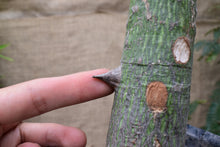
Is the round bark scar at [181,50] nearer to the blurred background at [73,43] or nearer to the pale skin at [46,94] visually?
the pale skin at [46,94]

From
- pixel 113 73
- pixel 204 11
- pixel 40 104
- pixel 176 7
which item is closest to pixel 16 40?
pixel 40 104

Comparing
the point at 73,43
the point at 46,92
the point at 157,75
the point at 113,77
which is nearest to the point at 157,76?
the point at 157,75

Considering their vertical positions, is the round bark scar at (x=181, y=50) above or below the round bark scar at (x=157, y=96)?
above

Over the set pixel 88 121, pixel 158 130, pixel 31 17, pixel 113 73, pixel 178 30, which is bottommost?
pixel 88 121

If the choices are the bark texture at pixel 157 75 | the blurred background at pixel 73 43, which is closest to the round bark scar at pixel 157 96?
the bark texture at pixel 157 75

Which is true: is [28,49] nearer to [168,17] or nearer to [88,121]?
[88,121]

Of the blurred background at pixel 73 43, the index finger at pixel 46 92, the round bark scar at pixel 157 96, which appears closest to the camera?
the round bark scar at pixel 157 96

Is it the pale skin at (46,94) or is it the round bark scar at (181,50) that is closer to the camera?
the round bark scar at (181,50)
